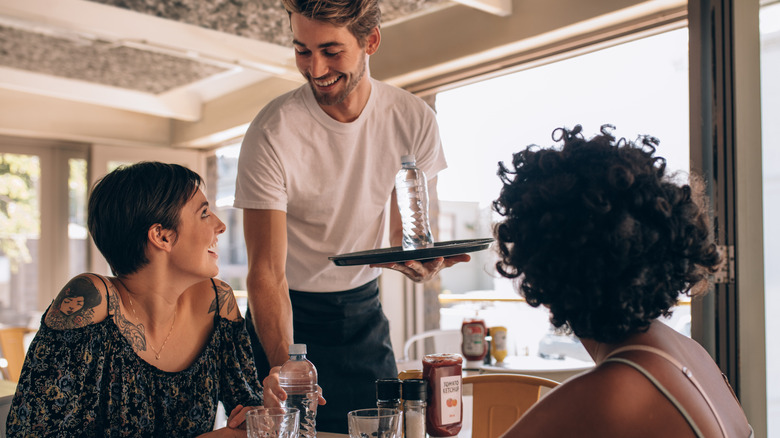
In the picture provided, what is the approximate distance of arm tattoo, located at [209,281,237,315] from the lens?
5.85 ft

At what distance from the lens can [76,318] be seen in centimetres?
151

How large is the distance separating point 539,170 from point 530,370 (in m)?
2.43

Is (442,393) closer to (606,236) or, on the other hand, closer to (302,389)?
(302,389)

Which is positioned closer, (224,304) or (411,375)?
(411,375)

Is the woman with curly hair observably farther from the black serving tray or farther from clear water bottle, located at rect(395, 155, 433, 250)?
clear water bottle, located at rect(395, 155, 433, 250)

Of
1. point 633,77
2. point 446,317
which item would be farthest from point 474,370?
point 633,77

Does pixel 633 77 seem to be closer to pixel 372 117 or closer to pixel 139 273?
pixel 372 117

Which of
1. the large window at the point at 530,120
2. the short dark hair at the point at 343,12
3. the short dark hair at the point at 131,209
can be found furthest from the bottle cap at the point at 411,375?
the large window at the point at 530,120

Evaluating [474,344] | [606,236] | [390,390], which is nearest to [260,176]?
[390,390]

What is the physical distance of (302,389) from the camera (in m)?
1.52

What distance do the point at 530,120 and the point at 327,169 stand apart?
2263mm

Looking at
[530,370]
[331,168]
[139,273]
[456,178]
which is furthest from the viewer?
[456,178]

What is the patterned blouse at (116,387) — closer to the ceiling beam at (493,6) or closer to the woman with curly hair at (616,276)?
the woman with curly hair at (616,276)

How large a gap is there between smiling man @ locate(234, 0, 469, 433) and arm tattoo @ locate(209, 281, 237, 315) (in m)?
0.06
